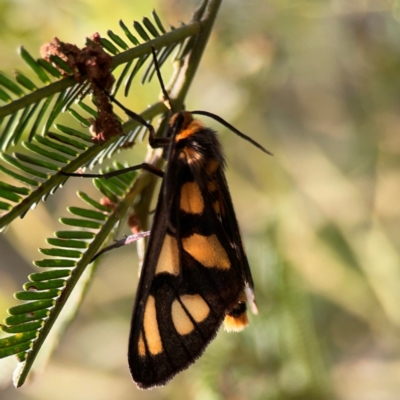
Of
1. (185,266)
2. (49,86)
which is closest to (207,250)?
(185,266)

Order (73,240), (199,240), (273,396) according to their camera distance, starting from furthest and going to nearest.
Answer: (273,396) < (199,240) < (73,240)

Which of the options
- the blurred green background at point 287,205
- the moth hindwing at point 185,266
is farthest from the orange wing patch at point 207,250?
the blurred green background at point 287,205

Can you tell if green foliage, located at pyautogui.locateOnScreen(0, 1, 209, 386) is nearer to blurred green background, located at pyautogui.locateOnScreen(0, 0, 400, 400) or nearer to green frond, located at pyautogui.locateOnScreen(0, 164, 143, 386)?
green frond, located at pyautogui.locateOnScreen(0, 164, 143, 386)

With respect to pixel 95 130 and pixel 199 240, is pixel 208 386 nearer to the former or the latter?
pixel 199 240

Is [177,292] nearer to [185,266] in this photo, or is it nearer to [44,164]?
[185,266]

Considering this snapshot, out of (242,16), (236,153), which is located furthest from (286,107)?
(242,16)

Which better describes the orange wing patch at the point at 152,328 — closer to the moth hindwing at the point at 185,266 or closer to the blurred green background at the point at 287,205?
the moth hindwing at the point at 185,266

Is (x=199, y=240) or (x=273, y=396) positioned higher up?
(x=199, y=240)
